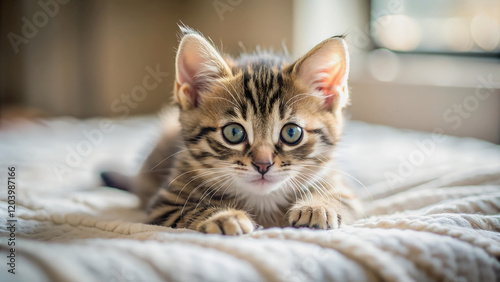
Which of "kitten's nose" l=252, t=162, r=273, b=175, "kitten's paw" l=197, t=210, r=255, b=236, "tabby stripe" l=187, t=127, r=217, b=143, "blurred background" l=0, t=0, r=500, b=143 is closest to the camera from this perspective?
"kitten's paw" l=197, t=210, r=255, b=236

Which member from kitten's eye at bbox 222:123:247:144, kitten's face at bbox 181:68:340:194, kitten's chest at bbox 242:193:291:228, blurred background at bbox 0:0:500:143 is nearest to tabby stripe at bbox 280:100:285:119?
kitten's face at bbox 181:68:340:194

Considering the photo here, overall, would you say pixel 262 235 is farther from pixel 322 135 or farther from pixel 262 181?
pixel 322 135

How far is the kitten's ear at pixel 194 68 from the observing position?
1066 mm

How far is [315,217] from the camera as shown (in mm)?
931

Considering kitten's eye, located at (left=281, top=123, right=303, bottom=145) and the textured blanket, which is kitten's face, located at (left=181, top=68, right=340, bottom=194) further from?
the textured blanket

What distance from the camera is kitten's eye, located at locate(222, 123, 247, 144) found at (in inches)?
40.9

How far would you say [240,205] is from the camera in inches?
44.3

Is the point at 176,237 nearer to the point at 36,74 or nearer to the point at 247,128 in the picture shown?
the point at 247,128

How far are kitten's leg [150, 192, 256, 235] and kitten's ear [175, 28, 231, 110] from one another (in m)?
0.30

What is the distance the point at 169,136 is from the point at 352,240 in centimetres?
95

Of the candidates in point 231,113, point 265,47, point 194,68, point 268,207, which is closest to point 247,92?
point 231,113

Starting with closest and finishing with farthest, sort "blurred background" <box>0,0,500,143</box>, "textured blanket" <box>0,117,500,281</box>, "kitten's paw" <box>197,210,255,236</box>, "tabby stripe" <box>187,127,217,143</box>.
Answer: "textured blanket" <box>0,117,500,281</box> < "kitten's paw" <box>197,210,255,236</box> < "tabby stripe" <box>187,127,217,143</box> < "blurred background" <box>0,0,500,143</box>

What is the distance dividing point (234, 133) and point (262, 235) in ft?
1.04

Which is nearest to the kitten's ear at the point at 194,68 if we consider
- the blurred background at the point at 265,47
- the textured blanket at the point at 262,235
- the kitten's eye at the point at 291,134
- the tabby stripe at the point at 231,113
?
the tabby stripe at the point at 231,113
